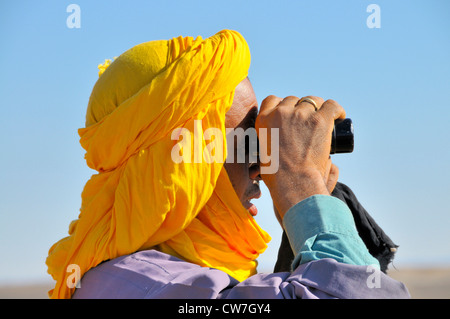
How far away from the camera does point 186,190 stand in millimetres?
2555

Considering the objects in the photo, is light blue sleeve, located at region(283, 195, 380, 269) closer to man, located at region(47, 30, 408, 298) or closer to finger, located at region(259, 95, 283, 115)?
man, located at region(47, 30, 408, 298)

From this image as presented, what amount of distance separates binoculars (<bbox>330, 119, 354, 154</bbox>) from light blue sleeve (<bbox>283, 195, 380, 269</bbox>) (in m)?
0.34

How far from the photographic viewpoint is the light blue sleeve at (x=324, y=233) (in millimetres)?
2373

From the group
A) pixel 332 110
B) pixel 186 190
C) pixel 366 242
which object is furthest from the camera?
pixel 366 242

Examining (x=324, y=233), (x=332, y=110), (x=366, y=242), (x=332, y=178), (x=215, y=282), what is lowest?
(x=366, y=242)

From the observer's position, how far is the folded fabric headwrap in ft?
8.32

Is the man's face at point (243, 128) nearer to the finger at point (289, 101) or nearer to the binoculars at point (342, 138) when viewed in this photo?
the finger at point (289, 101)

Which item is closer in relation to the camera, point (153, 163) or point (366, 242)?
point (153, 163)

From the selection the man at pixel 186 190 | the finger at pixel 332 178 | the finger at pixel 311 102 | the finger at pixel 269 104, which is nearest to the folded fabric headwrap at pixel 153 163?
the man at pixel 186 190

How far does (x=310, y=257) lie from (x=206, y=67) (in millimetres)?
878

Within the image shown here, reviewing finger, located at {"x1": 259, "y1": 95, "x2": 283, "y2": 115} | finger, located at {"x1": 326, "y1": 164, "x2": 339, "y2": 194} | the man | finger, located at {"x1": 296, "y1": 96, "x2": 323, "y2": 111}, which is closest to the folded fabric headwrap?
the man

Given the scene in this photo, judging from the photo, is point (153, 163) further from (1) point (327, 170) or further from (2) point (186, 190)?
(1) point (327, 170)

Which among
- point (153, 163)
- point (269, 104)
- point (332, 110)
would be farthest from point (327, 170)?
point (153, 163)

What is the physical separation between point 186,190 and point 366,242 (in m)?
1.14
